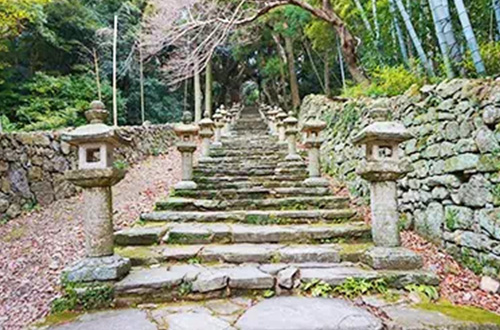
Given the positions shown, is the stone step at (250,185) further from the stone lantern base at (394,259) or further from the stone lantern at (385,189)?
the stone lantern base at (394,259)

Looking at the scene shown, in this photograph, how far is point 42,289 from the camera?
351 cm

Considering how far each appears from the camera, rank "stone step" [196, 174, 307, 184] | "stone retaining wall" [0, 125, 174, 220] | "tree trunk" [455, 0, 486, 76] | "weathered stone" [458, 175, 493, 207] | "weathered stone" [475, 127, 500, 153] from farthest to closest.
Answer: "stone step" [196, 174, 307, 184]
"stone retaining wall" [0, 125, 174, 220]
"tree trunk" [455, 0, 486, 76]
"weathered stone" [458, 175, 493, 207]
"weathered stone" [475, 127, 500, 153]

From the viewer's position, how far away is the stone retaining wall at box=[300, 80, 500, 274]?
332 cm

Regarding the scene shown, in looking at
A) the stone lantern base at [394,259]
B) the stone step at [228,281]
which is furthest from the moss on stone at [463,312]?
the stone lantern base at [394,259]

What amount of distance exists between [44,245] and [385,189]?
429 centimetres

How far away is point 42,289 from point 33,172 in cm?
331

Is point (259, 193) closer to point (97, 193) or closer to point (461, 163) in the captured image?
point (97, 193)

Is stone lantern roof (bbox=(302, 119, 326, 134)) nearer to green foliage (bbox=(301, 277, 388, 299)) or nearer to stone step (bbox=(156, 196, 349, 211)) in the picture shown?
stone step (bbox=(156, 196, 349, 211))

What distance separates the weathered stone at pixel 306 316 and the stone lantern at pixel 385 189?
788mm

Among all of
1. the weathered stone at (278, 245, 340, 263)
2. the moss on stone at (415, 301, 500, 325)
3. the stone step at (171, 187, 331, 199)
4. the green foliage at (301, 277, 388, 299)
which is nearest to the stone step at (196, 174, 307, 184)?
the stone step at (171, 187, 331, 199)

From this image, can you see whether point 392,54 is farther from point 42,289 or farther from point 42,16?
point 42,16

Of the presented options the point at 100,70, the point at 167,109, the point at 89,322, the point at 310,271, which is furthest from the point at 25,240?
the point at 167,109

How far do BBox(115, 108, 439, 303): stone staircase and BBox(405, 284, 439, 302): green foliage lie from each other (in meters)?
0.05

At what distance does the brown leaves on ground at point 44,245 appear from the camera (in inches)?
129
